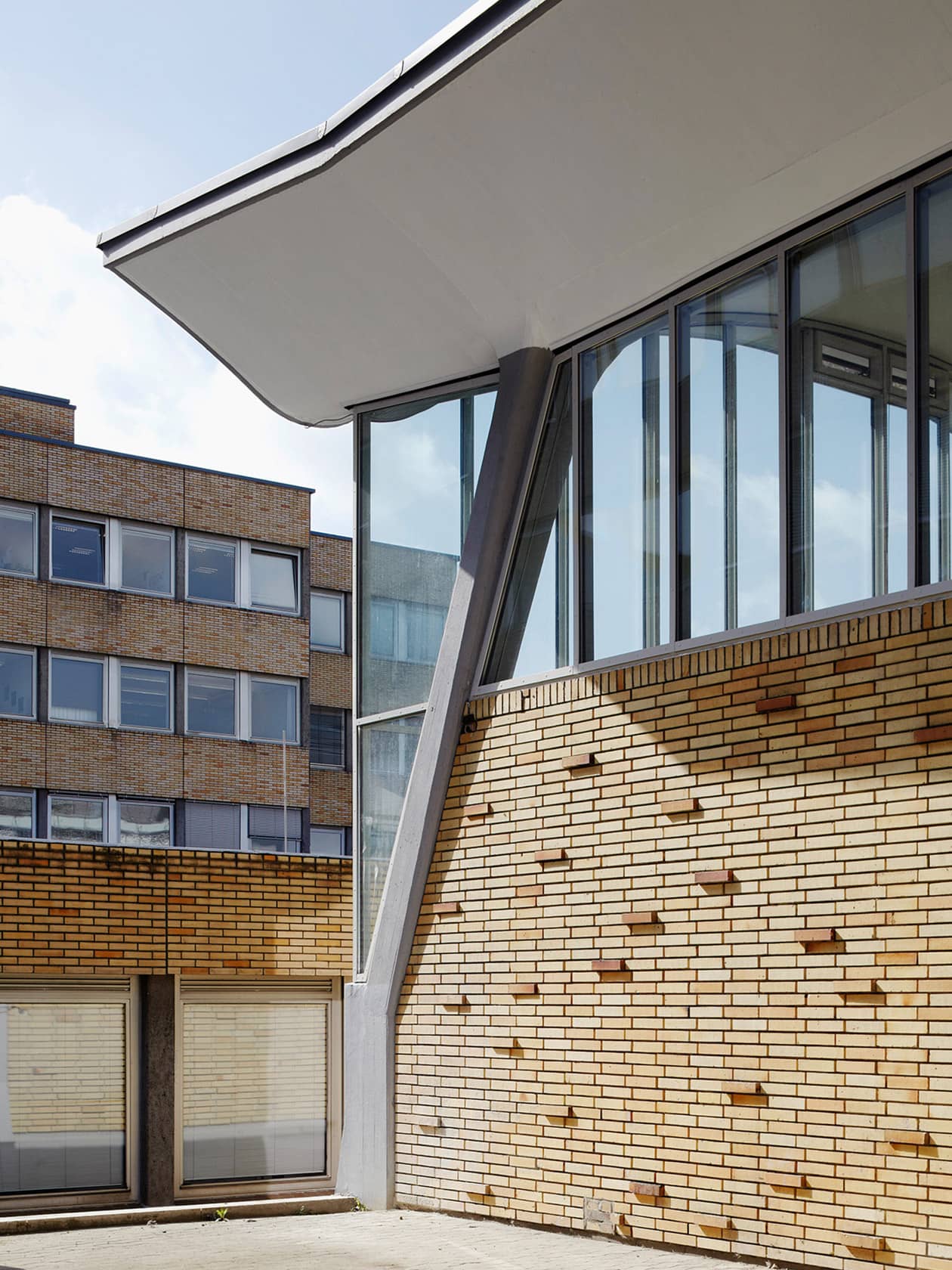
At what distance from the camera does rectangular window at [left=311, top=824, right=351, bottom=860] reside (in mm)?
41250

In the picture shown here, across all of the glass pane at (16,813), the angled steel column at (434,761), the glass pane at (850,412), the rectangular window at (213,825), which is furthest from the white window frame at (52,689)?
the glass pane at (850,412)

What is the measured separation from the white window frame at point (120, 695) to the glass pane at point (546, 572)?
26.0 metres

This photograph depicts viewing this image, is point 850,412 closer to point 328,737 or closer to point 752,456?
point 752,456

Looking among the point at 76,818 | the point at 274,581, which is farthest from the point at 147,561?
the point at 76,818

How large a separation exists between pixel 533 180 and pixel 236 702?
29801 millimetres

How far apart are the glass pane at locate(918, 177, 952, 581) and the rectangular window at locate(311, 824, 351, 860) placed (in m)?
33.0

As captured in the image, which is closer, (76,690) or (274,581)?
(76,690)

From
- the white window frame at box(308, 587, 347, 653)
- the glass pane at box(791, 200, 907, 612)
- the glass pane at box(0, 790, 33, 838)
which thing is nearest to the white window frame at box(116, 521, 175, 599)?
the white window frame at box(308, 587, 347, 653)

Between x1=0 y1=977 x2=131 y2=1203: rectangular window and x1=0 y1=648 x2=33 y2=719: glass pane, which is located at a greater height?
x1=0 y1=648 x2=33 y2=719: glass pane

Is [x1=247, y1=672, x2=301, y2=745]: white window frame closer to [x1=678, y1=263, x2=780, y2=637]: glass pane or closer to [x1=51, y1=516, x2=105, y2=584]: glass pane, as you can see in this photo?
[x1=51, y1=516, x2=105, y2=584]: glass pane

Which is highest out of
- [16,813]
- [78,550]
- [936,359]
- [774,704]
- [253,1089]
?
[78,550]

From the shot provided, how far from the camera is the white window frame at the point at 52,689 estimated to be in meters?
36.4

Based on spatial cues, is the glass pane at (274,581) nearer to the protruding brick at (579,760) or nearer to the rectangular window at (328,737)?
the rectangular window at (328,737)

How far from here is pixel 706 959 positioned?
397 inches
